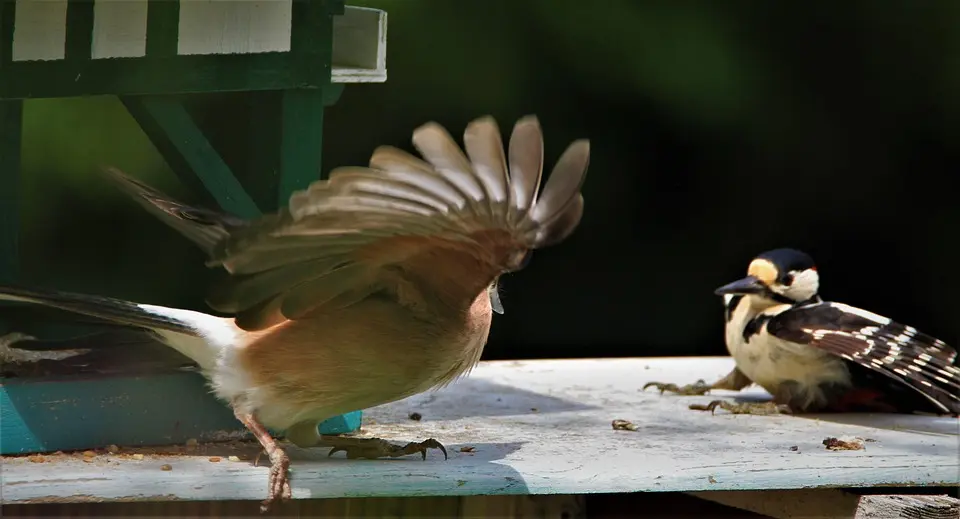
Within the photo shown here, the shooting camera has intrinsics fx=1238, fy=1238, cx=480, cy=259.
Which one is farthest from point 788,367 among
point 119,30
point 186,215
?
point 119,30

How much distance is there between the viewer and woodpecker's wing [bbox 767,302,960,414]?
3268mm

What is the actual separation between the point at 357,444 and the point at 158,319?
0.50 meters

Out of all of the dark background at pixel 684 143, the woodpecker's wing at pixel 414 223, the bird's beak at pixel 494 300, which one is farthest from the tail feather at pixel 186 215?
the dark background at pixel 684 143

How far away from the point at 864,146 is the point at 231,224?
437 centimetres

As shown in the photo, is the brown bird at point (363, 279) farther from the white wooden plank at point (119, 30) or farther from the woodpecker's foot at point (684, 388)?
the woodpecker's foot at point (684, 388)

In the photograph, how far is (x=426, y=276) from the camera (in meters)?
2.46

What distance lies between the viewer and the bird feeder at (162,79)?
104 inches

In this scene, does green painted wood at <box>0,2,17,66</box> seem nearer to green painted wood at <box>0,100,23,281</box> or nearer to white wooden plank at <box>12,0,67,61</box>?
white wooden plank at <box>12,0,67,61</box>

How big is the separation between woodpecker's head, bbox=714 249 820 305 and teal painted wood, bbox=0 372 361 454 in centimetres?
166

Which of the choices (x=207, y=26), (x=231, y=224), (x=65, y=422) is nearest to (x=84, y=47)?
(x=207, y=26)

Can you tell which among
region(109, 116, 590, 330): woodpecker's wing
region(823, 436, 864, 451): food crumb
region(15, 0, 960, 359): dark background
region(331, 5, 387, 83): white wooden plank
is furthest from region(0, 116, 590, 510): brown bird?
region(15, 0, 960, 359): dark background

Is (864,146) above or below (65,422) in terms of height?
above

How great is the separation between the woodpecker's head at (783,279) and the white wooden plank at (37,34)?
2012 millimetres

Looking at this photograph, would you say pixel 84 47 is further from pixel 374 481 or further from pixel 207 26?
pixel 374 481
